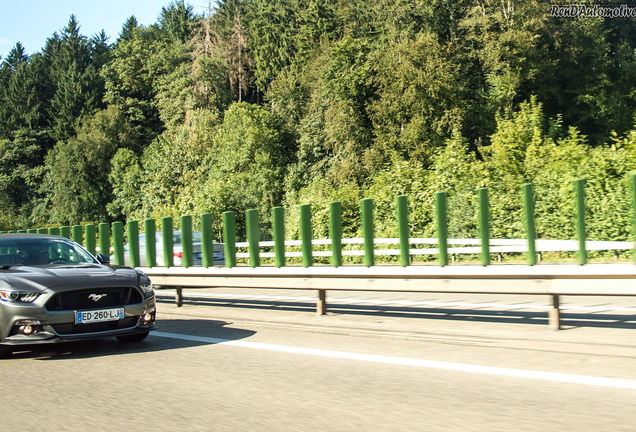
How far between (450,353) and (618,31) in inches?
2441

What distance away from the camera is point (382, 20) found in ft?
189

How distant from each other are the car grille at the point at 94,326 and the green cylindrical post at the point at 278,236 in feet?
10.9

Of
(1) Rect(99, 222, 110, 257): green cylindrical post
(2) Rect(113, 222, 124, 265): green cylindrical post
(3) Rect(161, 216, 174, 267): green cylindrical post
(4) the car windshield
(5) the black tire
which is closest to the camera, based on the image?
(4) the car windshield

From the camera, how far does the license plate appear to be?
7195 millimetres

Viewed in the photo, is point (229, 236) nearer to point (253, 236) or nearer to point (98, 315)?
point (253, 236)

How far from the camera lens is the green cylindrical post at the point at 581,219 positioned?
7586mm

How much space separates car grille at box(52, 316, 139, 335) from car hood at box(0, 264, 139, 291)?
0.39 m

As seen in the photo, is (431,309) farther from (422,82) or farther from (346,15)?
(346,15)

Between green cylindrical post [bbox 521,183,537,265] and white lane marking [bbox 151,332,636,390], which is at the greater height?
green cylindrical post [bbox 521,183,537,265]

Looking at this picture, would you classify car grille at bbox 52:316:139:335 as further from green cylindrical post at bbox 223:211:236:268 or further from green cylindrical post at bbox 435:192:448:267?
green cylindrical post at bbox 223:211:236:268

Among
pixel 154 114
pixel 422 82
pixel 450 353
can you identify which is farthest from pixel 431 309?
pixel 154 114

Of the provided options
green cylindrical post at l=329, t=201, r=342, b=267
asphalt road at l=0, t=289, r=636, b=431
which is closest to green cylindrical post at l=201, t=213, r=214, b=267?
asphalt road at l=0, t=289, r=636, b=431

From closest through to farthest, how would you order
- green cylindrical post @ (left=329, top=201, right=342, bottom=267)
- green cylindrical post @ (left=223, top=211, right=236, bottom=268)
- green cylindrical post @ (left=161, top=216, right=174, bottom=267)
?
green cylindrical post @ (left=329, top=201, right=342, bottom=267) → green cylindrical post @ (left=223, top=211, right=236, bottom=268) → green cylindrical post @ (left=161, top=216, right=174, bottom=267)

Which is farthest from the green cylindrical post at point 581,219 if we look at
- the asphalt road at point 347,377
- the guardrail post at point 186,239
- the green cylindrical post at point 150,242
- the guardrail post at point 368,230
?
the green cylindrical post at point 150,242
